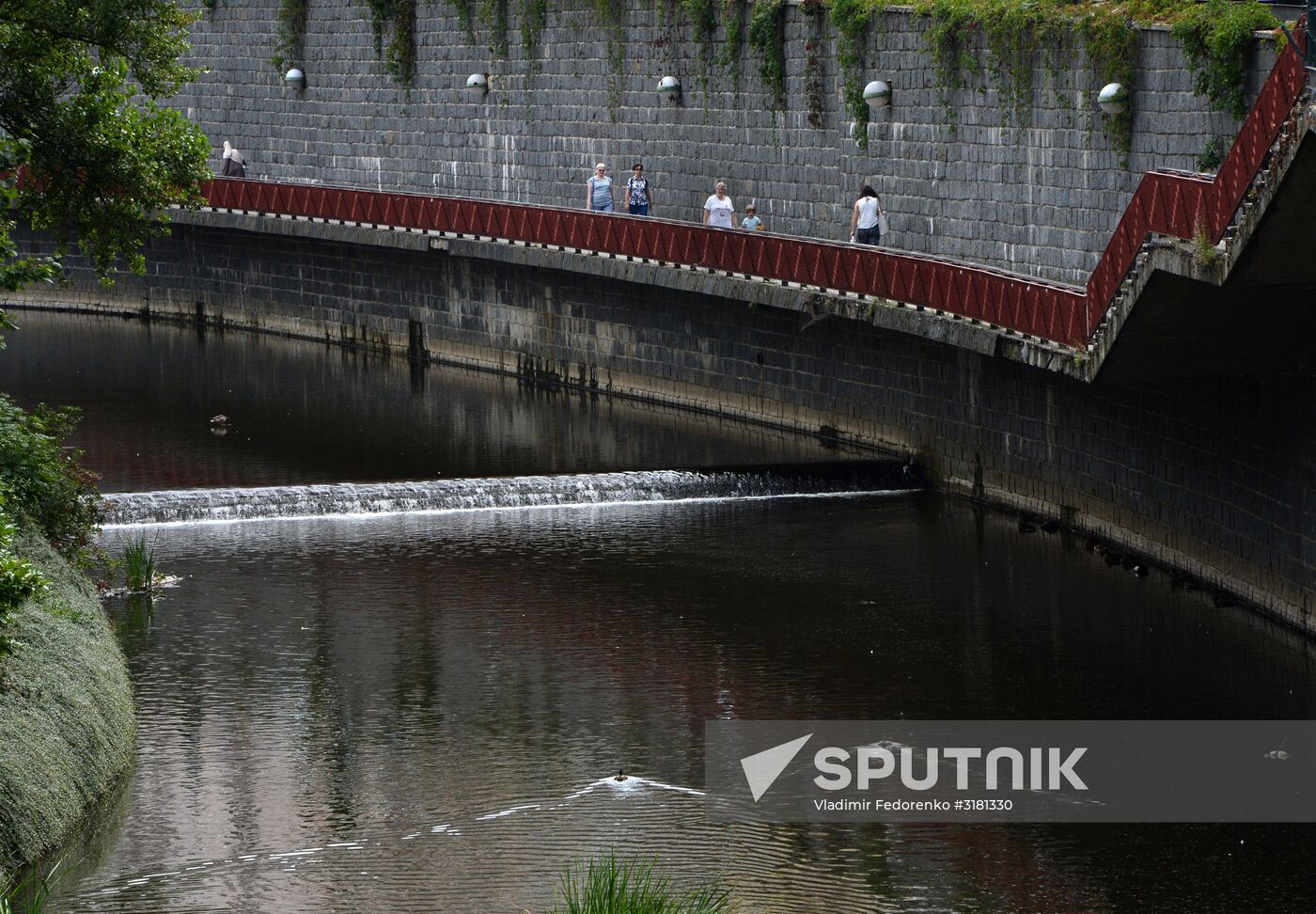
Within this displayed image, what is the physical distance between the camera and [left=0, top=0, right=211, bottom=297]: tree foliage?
17.1 metres

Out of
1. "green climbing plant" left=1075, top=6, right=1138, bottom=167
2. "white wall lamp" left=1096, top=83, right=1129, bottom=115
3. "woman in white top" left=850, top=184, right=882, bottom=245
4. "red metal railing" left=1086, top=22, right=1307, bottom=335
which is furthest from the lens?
"woman in white top" left=850, top=184, right=882, bottom=245

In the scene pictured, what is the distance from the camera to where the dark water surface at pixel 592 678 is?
1308 centimetres

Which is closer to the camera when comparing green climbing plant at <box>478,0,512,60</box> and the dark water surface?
the dark water surface

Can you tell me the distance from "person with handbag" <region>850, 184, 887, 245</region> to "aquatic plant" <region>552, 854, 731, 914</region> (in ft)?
50.3

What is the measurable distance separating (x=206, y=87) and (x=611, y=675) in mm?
30417

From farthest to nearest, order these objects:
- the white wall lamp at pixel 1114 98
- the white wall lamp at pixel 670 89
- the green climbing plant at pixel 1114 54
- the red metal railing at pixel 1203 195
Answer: the white wall lamp at pixel 670 89 → the green climbing plant at pixel 1114 54 → the white wall lamp at pixel 1114 98 → the red metal railing at pixel 1203 195

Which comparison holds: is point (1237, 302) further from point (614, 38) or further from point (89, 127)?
point (614, 38)

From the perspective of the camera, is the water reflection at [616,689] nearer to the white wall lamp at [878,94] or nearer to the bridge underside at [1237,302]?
the bridge underside at [1237,302]

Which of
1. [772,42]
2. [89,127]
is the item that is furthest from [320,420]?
[89,127]

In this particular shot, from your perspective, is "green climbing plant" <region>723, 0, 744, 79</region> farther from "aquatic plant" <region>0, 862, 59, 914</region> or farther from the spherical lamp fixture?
"aquatic plant" <region>0, 862, 59, 914</region>

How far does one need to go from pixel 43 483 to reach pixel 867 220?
43.0 feet

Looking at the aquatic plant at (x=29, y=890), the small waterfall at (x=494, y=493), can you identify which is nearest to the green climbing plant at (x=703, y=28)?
the small waterfall at (x=494, y=493)

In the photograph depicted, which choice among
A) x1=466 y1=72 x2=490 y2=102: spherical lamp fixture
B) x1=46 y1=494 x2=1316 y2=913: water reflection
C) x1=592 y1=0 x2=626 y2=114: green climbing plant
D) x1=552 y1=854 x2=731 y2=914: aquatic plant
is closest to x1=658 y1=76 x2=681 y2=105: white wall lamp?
x1=592 y1=0 x2=626 y2=114: green climbing plant

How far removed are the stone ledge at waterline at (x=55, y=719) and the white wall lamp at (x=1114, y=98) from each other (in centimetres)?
1241
